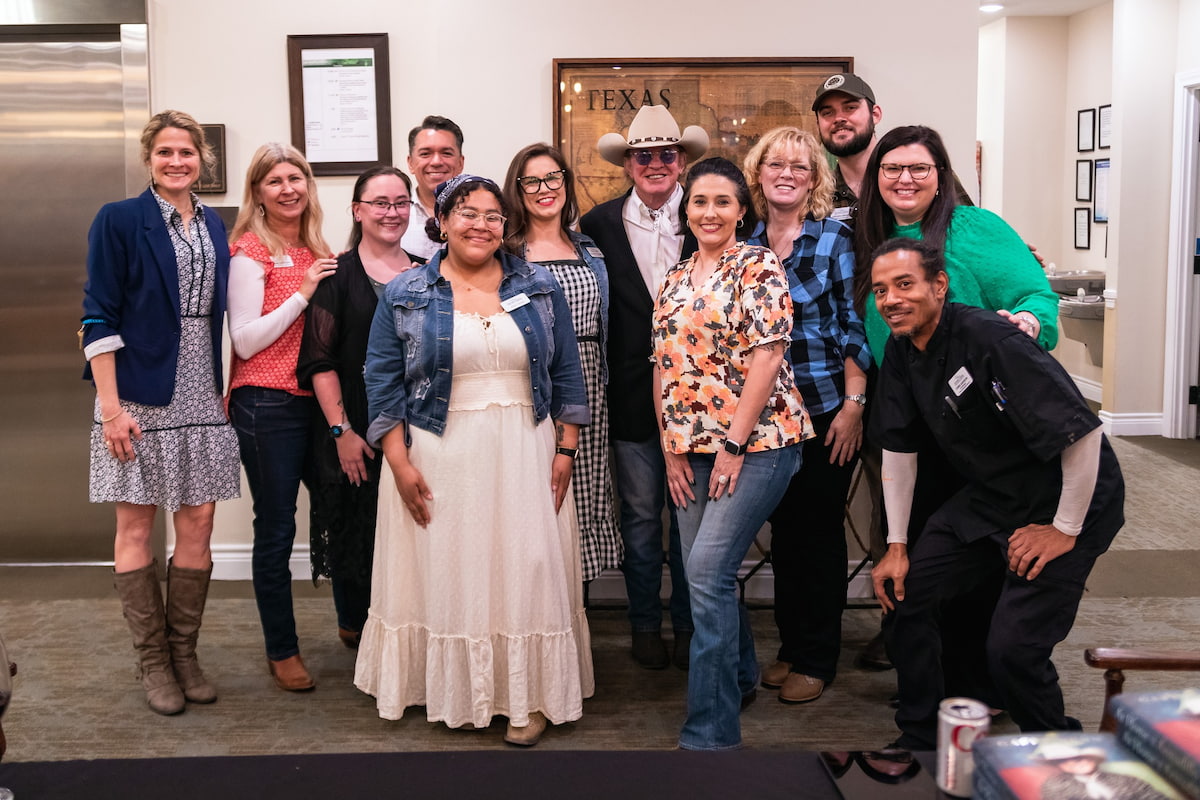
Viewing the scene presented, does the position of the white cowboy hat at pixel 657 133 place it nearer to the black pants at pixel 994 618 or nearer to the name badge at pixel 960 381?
the name badge at pixel 960 381

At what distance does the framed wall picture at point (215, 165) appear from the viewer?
3.90 m

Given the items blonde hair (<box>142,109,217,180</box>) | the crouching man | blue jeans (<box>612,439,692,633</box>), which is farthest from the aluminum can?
blonde hair (<box>142,109,217,180</box>)

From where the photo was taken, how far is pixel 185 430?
2938mm

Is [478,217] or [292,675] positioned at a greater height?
[478,217]

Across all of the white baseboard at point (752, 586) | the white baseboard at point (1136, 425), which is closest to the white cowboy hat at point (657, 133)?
the white baseboard at point (752, 586)

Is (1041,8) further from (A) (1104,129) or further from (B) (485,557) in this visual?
(B) (485,557)

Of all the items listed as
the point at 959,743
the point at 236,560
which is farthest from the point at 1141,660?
the point at 236,560

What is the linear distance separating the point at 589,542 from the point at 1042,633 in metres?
1.29

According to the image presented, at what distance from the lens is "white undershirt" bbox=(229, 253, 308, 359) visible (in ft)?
9.73

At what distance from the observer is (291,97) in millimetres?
3895

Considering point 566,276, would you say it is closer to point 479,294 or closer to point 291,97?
point 479,294

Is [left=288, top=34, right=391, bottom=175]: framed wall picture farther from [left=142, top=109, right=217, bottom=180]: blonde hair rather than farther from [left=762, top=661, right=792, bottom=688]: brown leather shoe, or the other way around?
[left=762, top=661, right=792, bottom=688]: brown leather shoe

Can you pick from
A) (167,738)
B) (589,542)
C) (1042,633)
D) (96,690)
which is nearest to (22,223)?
(96,690)

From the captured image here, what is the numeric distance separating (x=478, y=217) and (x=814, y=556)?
52.6 inches
